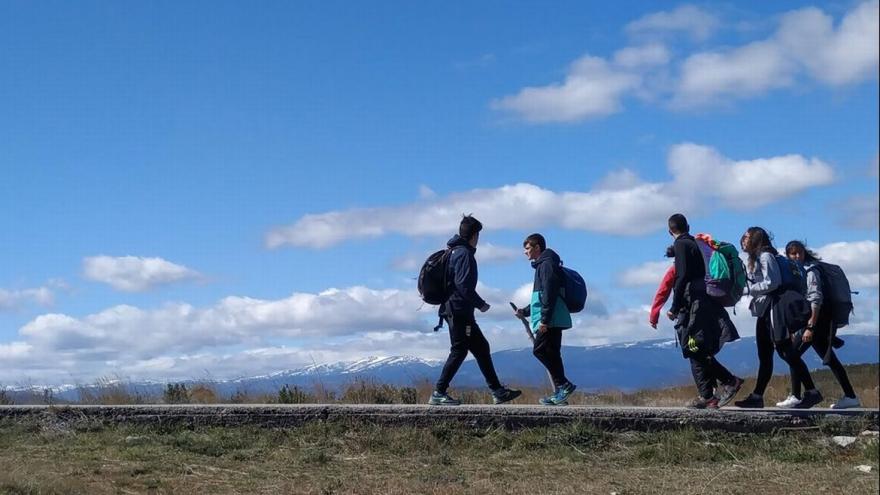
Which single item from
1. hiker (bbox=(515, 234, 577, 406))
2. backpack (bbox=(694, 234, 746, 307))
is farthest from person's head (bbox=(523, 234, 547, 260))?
backpack (bbox=(694, 234, 746, 307))

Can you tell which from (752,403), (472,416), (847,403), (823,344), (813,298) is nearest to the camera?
(472,416)

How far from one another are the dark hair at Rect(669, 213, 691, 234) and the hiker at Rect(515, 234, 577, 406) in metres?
1.08

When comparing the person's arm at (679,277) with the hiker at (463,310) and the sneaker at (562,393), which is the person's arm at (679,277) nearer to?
the sneaker at (562,393)

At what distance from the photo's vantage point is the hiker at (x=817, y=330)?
10.6m

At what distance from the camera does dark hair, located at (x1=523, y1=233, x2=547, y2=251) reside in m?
10.5

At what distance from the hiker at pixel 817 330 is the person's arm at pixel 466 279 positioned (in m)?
3.21

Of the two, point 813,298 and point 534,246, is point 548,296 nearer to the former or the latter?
point 534,246

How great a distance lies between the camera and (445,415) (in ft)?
31.2

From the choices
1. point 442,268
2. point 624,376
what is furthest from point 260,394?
point 624,376

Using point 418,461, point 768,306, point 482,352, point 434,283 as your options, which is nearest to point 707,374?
point 768,306

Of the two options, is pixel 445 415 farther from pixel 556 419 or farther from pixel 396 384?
pixel 396 384

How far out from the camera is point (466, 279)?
10.1 meters

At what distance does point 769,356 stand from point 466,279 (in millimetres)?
3181

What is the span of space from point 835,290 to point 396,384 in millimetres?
5563
